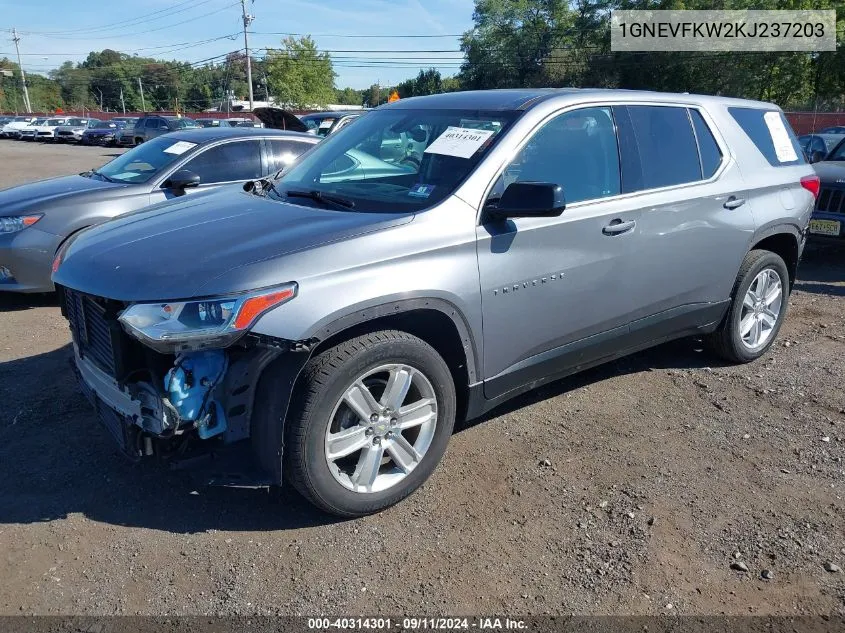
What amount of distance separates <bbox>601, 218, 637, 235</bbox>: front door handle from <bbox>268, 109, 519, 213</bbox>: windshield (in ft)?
2.58

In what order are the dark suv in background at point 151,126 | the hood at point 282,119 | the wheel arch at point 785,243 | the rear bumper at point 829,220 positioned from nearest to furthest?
the wheel arch at point 785,243, the rear bumper at point 829,220, the hood at point 282,119, the dark suv in background at point 151,126

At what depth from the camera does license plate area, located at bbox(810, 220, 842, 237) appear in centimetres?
798

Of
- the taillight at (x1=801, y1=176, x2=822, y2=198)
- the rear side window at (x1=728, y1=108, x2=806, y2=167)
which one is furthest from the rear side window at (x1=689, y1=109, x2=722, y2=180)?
the taillight at (x1=801, y1=176, x2=822, y2=198)

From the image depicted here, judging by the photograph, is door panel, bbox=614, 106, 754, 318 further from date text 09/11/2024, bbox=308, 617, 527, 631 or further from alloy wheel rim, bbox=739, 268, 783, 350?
date text 09/11/2024, bbox=308, 617, 527, 631

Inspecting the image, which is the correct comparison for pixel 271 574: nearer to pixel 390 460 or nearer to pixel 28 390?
pixel 390 460

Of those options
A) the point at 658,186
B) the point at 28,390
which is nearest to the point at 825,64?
the point at 658,186

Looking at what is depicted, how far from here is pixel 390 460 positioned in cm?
328

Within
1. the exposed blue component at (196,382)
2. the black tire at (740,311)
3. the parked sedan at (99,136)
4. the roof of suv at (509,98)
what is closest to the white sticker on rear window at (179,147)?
the roof of suv at (509,98)

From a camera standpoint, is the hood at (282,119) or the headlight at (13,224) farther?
the hood at (282,119)

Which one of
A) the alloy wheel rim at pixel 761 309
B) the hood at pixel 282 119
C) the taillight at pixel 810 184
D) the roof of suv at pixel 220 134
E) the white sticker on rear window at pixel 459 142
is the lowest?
the alloy wheel rim at pixel 761 309

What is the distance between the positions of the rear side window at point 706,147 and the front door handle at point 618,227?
904mm

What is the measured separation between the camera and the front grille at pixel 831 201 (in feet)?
26.3

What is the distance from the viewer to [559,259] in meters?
3.53

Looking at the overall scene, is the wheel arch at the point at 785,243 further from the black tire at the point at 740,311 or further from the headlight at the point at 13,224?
the headlight at the point at 13,224
